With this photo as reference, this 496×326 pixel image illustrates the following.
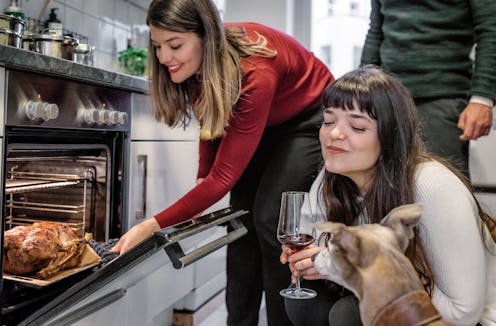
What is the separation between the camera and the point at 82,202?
161cm

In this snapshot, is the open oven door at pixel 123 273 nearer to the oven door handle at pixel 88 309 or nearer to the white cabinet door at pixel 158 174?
the oven door handle at pixel 88 309

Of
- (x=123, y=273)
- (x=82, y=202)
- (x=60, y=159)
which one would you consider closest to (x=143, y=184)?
(x=82, y=202)

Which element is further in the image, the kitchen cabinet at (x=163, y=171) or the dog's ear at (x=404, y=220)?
the kitchen cabinet at (x=163, y=171)

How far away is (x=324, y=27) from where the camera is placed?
10.9 feet

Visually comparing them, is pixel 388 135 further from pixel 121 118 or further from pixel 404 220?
pixel 121 118

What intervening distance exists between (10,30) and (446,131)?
1.27m

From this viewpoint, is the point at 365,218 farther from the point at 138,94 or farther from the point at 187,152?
the point at 187,152

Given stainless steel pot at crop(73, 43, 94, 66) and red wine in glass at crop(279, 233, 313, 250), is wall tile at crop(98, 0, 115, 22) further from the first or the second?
red wine in glass at crop(279, 233, 313, 250)

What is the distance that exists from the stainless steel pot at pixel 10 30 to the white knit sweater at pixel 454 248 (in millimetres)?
1084

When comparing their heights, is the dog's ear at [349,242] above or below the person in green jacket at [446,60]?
below

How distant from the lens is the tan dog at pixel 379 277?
72cm

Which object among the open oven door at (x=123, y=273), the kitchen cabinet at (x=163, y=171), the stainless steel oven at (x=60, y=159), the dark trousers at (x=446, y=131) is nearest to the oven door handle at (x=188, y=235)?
the open oven door at (x=123, y=273)

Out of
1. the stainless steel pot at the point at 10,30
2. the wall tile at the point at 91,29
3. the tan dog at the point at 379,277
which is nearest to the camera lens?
the tan dog at the point at 379,277

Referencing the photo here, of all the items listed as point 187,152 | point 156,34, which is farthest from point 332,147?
point 187,152
